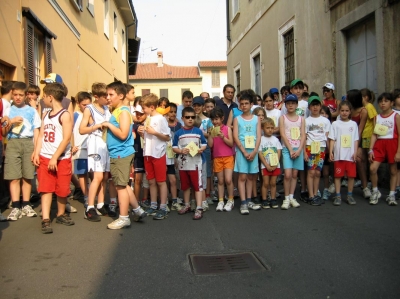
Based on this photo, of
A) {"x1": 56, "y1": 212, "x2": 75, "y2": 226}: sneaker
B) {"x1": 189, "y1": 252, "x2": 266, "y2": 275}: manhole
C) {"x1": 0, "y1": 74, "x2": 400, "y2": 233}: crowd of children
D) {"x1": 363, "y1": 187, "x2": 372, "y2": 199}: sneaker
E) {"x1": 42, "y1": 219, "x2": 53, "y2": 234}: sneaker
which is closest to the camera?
{"x1": 189, "y1": 252, "x2": 266, "y2": 275}: manhole

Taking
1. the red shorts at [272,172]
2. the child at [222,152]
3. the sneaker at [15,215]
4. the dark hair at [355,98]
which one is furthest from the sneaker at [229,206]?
the sneaker at [15,215]

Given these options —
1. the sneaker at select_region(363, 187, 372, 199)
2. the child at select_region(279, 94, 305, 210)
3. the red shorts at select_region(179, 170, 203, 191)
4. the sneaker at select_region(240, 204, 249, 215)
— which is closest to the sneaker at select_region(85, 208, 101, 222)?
the red shorts at select_region(179, 170, 203, 191)

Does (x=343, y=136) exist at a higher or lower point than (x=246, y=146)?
higher

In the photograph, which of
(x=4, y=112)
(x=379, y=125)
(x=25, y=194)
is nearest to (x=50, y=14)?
(x=4, y=112)

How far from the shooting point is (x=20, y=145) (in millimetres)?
6016

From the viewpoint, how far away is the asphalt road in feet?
10.9

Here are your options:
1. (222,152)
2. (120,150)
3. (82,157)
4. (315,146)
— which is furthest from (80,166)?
(315,146)

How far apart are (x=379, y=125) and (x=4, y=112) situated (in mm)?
5666

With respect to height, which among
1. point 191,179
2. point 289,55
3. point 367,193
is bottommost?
point 367,193

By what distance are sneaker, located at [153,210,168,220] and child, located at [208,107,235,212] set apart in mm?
848

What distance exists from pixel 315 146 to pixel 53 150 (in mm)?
3930

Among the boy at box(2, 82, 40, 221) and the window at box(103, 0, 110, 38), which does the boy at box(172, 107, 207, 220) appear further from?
the window at box(103, 0, 110, 38)

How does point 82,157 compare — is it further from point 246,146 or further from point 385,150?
point 385,150

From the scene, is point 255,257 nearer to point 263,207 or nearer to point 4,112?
point 263,207
